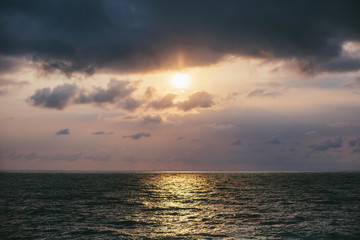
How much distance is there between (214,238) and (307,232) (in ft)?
36.0

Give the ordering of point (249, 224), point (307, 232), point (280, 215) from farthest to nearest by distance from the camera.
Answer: point (280, 215)
point (249, 224)
point (307, 232)

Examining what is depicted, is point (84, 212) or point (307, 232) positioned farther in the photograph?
point (84, 212)

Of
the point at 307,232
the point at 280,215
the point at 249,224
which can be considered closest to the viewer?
the point at 307,232

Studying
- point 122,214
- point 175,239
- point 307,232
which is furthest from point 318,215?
point 122,214

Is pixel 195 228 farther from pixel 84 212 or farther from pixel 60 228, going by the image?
A: pixel 84 212

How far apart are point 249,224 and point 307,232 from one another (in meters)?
6.63

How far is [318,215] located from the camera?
45.3 meters

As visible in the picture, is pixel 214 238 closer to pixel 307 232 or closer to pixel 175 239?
pixel 175 239

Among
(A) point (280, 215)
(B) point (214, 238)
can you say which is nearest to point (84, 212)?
(B) point (214, 238)

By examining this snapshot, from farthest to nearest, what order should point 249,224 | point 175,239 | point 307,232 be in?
1. point 249,224
2. point 307,232
3. point 175,239

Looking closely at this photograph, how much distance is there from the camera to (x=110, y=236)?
32562mm

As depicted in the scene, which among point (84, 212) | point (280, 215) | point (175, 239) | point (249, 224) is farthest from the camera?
point (84, 212)

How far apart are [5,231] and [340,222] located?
40140mm

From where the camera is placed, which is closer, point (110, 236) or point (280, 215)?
point (110, 236)
